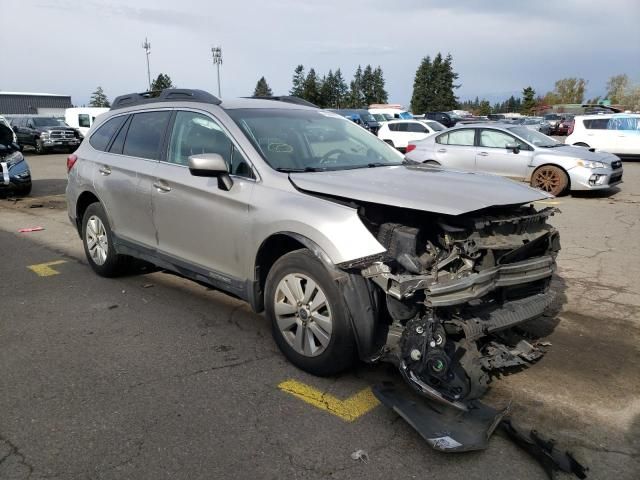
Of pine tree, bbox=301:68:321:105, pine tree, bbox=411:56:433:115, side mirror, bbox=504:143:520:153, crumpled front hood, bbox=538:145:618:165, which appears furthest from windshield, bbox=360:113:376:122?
pine tree, bbox=411:56:433:115

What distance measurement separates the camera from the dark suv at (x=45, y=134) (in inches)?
1005

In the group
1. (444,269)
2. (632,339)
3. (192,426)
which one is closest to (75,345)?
(192,426)

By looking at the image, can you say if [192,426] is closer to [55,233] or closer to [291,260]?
[291,260]

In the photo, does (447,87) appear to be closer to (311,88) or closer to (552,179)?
(311,88)

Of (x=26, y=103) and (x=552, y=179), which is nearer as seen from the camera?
(x=552, y=179)

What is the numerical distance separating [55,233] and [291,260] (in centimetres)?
625

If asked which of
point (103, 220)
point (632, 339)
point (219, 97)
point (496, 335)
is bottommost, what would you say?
point (632, 339)

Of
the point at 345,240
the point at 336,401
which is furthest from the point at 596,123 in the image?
the point at 336,401

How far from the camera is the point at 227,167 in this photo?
158 inches

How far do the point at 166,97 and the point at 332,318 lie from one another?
2.93m

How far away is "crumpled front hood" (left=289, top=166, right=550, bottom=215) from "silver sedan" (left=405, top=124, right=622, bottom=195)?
7091 mm

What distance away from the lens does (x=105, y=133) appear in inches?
224

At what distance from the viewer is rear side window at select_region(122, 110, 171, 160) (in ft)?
15.8

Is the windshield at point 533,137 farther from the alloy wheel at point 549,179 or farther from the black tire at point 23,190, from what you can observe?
the black tire at point 23,190
